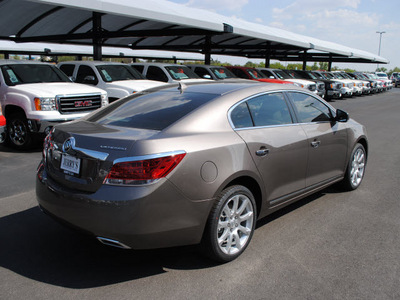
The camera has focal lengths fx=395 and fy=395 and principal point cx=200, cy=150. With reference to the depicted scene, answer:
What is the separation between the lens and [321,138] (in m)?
4.75

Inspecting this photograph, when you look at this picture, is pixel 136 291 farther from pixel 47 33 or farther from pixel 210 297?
pixel 47 33

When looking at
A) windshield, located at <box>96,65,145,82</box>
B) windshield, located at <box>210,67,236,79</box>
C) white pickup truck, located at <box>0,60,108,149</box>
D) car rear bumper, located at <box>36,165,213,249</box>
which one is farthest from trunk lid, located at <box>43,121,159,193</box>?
windshield, located at <box>210,67,236,79</box>

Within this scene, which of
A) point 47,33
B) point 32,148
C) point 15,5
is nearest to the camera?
point 32,148

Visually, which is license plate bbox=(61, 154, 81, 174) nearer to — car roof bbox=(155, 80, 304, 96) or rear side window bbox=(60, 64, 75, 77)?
car roof bbox=(155, 80, 304, 96)

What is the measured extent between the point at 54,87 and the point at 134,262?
6.31 metres

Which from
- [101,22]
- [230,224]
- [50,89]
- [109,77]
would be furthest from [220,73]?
[230,224]

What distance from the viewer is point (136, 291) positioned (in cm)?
310

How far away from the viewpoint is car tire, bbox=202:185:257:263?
3.40 meters

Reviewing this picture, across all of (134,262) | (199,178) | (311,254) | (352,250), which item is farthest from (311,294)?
(134,262)

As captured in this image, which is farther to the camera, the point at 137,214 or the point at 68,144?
the point at 68,144

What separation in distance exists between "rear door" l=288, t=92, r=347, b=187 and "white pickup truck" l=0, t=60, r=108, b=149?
5261 mm

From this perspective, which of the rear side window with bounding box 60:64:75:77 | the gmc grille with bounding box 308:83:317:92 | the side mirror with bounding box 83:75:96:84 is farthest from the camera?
the gmc grille with bounding box 308:83:317:92

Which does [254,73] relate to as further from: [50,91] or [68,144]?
[68,144]

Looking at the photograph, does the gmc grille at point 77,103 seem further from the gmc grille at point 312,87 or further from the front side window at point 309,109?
the gmc grille at point 312,87
